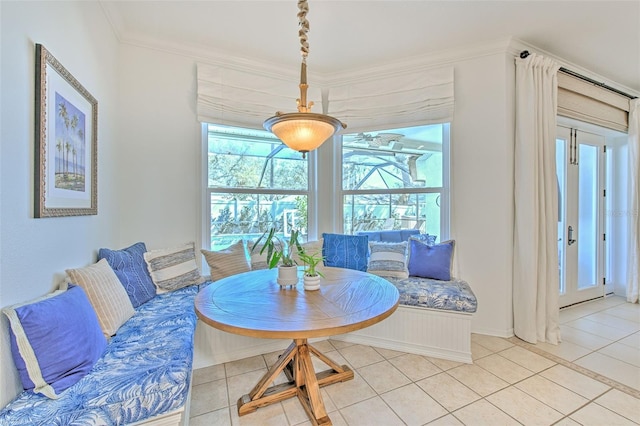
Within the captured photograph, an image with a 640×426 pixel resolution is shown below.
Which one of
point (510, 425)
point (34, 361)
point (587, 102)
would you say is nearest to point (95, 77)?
point (34, 361)

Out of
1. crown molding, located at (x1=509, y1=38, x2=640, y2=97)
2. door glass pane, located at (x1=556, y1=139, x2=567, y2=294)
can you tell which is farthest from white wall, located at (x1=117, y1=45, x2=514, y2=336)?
door glass pane, located at (x1=556, y1=139, x2=567, y2=294)

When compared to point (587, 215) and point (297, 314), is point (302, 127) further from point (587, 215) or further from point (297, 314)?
point (587, 215)

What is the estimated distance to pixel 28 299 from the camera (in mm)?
1301

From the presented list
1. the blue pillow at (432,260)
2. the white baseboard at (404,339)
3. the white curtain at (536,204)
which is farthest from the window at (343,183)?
the white baseboard at (404,339)

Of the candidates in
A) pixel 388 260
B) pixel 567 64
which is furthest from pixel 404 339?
pixel 567 64

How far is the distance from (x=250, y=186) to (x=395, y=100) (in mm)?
1800

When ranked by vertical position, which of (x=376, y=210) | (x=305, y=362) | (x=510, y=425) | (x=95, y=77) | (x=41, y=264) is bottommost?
(x=510, y=425)

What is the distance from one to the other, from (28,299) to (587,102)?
16.3 ft

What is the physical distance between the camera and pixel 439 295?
2.35 m

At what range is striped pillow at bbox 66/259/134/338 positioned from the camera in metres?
1.57

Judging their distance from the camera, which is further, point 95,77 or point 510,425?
point 95,77

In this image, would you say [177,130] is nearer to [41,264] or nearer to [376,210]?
[41,264]

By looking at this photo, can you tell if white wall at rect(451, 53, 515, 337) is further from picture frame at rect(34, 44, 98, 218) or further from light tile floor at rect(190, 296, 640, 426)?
picture frame at rect(34, 44, 98, 218)

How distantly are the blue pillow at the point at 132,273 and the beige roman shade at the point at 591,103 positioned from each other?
420cm
